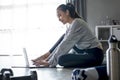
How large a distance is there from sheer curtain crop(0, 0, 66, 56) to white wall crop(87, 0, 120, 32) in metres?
0.59

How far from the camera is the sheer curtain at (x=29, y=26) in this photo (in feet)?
Result: 18.1

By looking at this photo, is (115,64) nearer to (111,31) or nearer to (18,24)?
(111,31)

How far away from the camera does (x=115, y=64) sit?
1139 mm

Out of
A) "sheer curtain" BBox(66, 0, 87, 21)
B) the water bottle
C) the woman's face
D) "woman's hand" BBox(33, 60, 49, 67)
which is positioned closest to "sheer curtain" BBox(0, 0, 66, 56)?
"sheer curtain" BBox(66, 0, 87, 21)

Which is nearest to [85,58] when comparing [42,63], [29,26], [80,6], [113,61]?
[42,63]

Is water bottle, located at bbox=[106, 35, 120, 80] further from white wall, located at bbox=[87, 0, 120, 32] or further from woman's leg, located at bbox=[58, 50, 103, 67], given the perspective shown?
white wall, located at bbox=[87, 0, 120, 32]

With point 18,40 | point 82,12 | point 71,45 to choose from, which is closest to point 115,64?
point 71,45

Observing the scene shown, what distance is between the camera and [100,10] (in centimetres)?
537

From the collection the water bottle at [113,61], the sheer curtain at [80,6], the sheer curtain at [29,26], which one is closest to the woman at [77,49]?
the water bottle at [113,61]

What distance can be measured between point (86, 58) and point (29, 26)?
3.02 metres

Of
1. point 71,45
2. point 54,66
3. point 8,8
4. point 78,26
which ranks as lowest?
point 54,66

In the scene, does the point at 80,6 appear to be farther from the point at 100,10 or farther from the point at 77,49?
the point at 77,49

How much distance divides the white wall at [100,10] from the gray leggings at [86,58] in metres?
2.58

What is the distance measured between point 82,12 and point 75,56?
262 cm
